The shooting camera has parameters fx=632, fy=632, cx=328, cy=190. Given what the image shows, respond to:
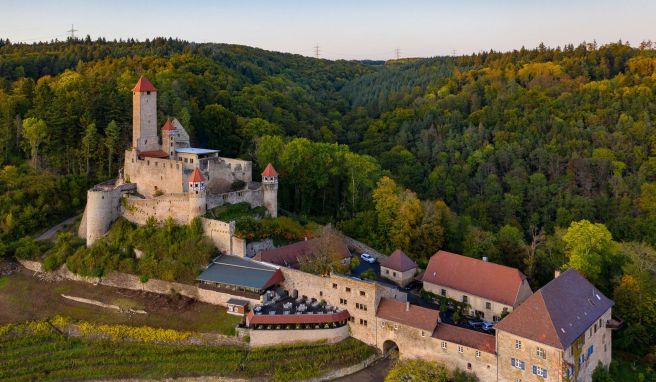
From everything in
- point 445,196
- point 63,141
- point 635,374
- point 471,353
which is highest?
point 63,141

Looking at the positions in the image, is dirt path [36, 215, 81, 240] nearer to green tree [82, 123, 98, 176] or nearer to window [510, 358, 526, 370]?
green tree [82, 123, 98, 176]

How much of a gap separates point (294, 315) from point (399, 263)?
9.73m

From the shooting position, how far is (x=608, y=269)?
145ft

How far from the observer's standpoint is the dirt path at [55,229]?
160ft

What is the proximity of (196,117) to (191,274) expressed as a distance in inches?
960

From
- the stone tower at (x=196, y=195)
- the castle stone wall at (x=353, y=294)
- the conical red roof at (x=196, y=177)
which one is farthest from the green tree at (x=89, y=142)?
the castle stone wall at (x=353, y=294)

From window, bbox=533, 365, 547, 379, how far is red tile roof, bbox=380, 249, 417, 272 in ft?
43.0

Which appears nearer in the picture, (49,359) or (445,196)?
(49,359)

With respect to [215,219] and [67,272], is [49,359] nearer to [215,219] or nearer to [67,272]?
[67,272]

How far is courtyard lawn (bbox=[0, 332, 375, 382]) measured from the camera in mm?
34938

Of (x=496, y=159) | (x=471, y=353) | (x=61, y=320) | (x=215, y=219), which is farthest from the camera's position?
(x=496, y=159)

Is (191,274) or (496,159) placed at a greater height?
(496,159)

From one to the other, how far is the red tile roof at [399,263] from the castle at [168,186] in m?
9.47

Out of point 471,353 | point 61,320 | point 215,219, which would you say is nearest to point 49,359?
point 61,320
